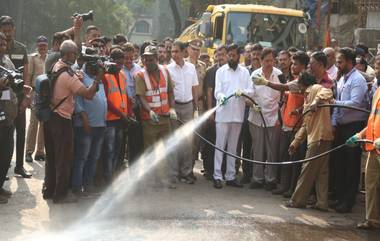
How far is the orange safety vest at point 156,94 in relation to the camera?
8383mm

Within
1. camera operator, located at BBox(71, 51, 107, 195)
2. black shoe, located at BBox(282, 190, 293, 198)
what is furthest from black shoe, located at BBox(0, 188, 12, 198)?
black shoe, located at BBox(282, 190, 293, 198)

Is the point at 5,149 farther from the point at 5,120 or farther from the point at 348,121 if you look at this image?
the point at 348,121

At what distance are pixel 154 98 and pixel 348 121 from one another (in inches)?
107

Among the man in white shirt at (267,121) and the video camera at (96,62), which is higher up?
the video camera at (96,62)

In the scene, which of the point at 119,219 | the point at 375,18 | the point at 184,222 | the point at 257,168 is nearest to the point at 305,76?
the point at 257,168

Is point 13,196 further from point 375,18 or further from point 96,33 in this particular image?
point 375,18

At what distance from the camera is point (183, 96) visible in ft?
29.2

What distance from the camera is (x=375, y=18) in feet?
67.7

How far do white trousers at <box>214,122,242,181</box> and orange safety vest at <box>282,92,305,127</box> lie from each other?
31.5 inches

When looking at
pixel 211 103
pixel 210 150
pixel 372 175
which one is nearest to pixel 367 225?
pixel 372 175

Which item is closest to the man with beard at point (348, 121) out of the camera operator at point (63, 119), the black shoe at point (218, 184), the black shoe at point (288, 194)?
the black shoe at point (288, 194)

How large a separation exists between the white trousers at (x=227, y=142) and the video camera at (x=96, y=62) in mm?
1976

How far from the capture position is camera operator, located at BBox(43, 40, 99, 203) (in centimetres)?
701

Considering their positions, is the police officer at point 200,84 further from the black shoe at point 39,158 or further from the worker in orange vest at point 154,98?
the black shoe at point 39,158
